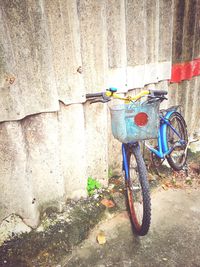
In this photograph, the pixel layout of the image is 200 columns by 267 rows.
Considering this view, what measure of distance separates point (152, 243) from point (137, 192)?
27.6 inches

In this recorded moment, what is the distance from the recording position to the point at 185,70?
4668 millimetres

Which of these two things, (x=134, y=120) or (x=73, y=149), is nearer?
(x=134, y=120)

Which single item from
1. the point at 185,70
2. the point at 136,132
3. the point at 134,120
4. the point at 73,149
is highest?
the point at 185,70

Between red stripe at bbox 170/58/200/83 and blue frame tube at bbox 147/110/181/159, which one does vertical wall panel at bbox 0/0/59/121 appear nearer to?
blue frame tube at bbox 147/110/181/159

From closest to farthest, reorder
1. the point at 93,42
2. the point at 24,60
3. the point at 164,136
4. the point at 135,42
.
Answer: the point at 24,60
the point at 93,42
the point at 135,42
the point at 164,136

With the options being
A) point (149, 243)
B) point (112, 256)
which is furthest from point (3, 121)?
point (149, 243)

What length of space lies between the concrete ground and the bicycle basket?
4.74 feet

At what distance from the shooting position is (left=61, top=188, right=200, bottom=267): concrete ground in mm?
2637

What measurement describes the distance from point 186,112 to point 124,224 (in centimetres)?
321

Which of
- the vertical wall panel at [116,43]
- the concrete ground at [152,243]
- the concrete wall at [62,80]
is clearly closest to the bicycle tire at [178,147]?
the concrete ground at [152,243]

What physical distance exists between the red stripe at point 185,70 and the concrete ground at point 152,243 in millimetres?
2527

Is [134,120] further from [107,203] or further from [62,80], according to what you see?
[107,203]

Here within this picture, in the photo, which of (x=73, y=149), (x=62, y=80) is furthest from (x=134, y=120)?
(x=73, y=149)

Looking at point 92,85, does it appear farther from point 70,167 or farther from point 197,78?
point 197,78
